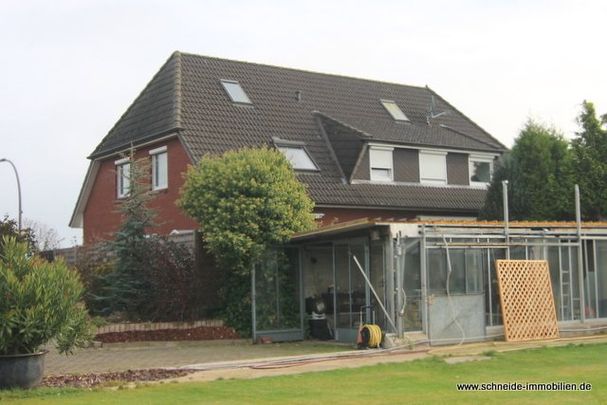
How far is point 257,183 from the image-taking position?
71.8ft

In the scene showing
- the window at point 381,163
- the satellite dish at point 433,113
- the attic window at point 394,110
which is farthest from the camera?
the satellite dish at point 433,113

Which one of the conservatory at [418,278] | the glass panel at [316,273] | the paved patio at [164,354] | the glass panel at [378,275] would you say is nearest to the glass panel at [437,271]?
the conservatory at [418,278]

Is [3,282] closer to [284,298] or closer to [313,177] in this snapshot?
[284,298]

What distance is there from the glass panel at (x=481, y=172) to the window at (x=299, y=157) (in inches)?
279

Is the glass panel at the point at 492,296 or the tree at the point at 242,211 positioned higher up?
the tree at the point at 242,211

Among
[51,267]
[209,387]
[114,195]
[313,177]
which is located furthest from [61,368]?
[114,195]

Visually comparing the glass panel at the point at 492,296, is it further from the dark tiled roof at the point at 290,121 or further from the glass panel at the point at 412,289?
the dark tiled roof at the point at 290,121

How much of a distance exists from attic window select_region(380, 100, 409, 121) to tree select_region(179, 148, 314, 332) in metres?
12.7

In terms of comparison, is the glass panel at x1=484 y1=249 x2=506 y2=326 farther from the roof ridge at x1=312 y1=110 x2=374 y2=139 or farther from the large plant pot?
the large plant pot

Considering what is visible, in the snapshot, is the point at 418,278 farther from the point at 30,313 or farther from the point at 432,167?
the point at 432,167

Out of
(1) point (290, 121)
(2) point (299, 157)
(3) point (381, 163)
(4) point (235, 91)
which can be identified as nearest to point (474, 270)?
(2) point (299, 157)

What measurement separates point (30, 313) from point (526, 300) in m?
12.3

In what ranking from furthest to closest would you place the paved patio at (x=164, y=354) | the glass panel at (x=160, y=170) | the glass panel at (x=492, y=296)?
1. the glass panel at (x=160, y=170)
2. the glass panel at (x=492, y=296)
3. the paved patio at (x=164, y=354)

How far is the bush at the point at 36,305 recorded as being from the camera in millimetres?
13477
